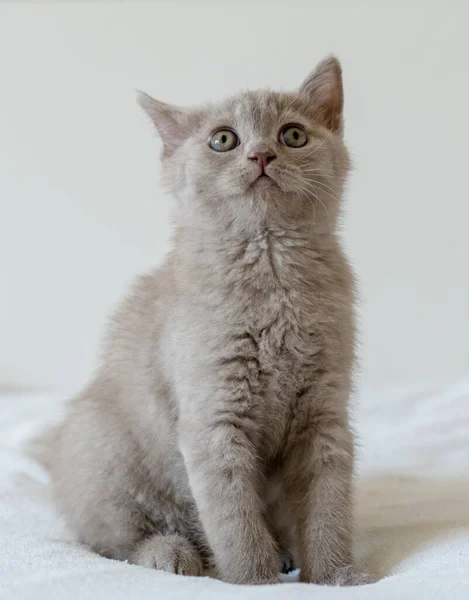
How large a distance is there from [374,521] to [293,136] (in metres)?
0.77

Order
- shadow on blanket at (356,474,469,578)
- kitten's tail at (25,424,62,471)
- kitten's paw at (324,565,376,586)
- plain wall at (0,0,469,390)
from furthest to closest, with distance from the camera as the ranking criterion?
plain wall at (0,0,469,390)
kitten's tail at (25,424,62,471)
shadow on blanket at (356,474,469,578)
kitten's paw at (324,565,376,586)

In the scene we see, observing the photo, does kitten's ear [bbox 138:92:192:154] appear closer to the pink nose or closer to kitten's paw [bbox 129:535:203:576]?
the pink nose

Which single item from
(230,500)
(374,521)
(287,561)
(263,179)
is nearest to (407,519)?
(374,521)

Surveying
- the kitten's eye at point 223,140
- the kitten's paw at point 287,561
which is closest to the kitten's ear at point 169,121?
the kitten's eye at point 223,140

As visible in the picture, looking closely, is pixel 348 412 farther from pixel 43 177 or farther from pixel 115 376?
pixel 43 177

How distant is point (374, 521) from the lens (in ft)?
4.96

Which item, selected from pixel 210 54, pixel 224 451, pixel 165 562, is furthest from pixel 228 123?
pixel 210 54

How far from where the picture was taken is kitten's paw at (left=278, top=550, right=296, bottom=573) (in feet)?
4.64

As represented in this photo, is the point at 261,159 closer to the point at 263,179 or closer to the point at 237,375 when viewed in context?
the point at 263,179

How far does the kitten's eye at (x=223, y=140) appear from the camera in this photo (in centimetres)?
135

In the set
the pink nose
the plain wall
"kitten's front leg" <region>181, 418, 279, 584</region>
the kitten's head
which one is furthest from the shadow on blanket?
the plain wall

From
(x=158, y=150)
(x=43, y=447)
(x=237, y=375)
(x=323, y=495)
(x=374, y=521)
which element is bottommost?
(x=43, y=447)

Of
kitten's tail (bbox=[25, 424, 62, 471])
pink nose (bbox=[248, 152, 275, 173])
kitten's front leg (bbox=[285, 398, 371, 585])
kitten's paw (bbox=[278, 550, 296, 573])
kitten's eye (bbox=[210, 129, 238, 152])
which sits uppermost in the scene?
kitten's eye (bbox=[210, 129, 238, 152])

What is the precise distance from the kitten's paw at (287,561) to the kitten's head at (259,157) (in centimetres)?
61
